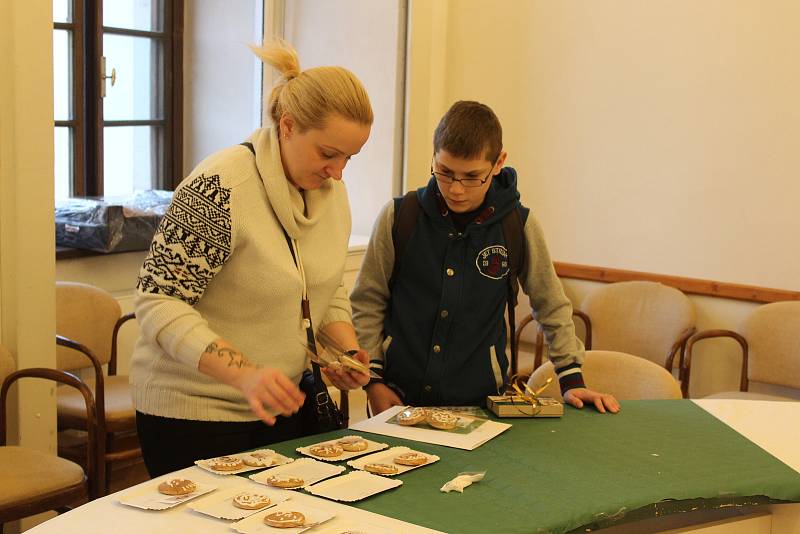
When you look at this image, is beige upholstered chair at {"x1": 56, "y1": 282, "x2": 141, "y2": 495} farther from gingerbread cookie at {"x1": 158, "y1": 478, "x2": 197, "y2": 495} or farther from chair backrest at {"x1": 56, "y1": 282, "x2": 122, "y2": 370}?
gingerbread cookie at {"x1": 158, "y1": 478, "x2": 197, "y2": 495}

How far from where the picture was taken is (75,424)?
11.4ft

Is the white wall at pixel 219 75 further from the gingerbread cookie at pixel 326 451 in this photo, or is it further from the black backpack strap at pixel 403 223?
the gingerbread cookie at pixel 326 451

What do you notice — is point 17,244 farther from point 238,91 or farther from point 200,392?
point 238,91

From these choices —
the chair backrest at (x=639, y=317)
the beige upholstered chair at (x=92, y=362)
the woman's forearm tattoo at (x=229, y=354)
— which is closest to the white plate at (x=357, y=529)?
the woman's forearm tattoo at (x=229, y=354)

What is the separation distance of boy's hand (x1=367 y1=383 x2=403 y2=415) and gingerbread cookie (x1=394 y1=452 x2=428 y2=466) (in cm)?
52

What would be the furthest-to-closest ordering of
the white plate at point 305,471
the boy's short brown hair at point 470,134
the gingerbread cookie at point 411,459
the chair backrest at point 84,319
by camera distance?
1. the chair backrest at point 84,319
2. the boy's short brown hair at point 470,134
3. the gingerbread cookie at point 411,459
4. the white plate at point 305,471

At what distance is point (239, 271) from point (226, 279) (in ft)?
0.11

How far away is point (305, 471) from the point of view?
1.90m

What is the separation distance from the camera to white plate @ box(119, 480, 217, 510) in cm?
171

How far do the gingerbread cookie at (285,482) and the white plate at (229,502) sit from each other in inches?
0.5

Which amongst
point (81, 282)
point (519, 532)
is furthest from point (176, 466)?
point (81, 282)

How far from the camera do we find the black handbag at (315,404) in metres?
2.13

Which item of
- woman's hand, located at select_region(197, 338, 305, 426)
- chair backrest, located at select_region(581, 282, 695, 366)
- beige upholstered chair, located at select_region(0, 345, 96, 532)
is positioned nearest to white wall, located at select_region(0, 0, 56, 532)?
beige upholstered chair, located at select_region(0, 345, 96, 532)

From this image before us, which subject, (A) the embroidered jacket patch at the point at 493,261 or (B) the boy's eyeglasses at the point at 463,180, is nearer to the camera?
(B) the boy's eyeglasses at the point at 463,180
